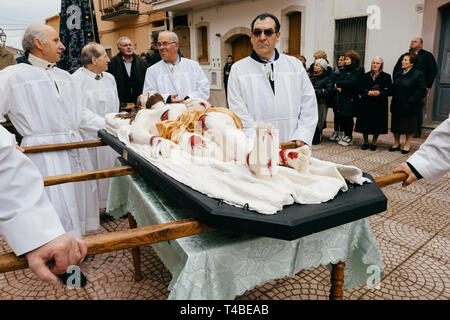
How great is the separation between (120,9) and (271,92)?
1545 cm

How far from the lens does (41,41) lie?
2.88 metres

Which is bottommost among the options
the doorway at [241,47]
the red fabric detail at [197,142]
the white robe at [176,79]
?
the red fabric detail at [197,142]

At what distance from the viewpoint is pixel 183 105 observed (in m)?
Answer: 2.89

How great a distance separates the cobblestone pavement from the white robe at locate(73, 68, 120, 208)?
0.61 metres

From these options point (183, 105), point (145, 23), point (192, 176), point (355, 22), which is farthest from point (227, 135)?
point (145, 23)

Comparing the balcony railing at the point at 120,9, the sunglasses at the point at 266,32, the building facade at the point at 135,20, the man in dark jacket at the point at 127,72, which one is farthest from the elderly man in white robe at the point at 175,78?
the balcony railing at the point at 120,9

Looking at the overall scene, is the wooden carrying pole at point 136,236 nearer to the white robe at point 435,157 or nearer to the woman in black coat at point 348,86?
the white robe at point 435,157

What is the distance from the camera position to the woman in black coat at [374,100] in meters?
6.37

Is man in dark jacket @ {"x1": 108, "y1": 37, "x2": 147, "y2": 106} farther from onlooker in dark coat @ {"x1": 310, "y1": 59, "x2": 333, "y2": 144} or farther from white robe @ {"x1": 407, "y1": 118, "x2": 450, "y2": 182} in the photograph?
white robe @ {"x1": 407, "y1": 118, "x2": 450, "y2": 182}

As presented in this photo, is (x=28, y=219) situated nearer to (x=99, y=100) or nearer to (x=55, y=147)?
(x=55, y=147)

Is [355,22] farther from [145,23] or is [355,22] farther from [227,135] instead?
[145,23]

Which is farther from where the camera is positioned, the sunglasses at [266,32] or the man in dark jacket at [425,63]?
the man in dark jacket at [425,63]

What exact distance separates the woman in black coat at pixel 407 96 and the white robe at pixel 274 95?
375cm

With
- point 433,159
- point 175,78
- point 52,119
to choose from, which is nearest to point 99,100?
point 175,78
